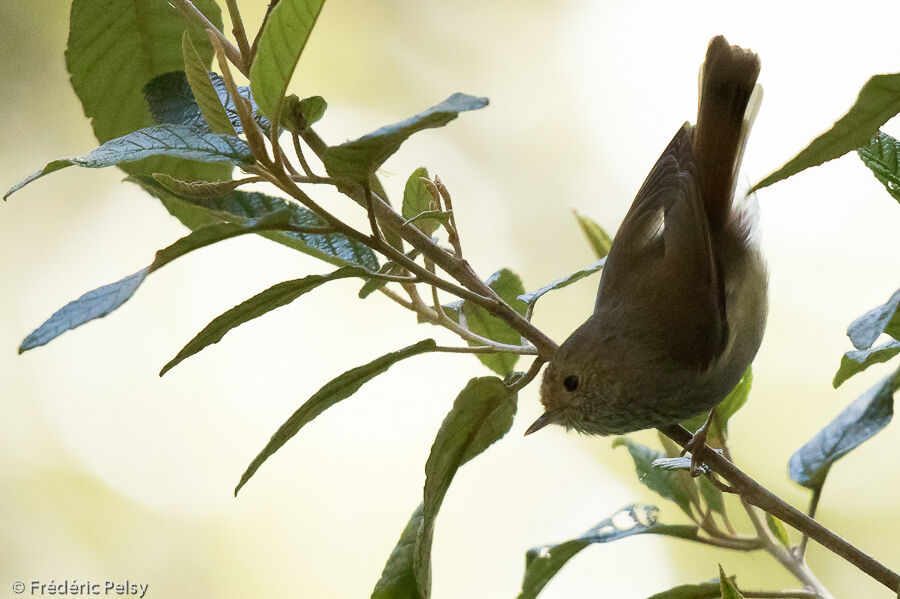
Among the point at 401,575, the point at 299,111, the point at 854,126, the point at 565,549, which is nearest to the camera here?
the point at 854,126

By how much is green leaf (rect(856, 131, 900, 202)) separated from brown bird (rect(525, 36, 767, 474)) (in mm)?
228

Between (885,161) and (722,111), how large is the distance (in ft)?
0.97

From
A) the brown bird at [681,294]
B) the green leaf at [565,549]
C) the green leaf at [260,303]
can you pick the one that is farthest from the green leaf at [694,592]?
the green leaf at [260,303]

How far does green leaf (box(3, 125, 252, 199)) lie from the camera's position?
699mm

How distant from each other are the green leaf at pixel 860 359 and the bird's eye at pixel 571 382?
30cm

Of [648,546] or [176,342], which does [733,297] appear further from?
[176,342]

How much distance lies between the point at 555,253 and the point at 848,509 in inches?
52.1

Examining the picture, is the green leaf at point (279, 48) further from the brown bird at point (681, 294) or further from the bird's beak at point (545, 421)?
the bird's beak at point (545, 421)

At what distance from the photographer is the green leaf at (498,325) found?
1127mm

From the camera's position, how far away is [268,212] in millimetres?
908

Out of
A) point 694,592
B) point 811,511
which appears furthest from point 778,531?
point 694,592

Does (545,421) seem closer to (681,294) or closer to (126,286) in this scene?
(681,294)

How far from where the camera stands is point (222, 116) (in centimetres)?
79

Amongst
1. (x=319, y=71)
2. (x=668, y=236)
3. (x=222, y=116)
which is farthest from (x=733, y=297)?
(x=319, y=71)
